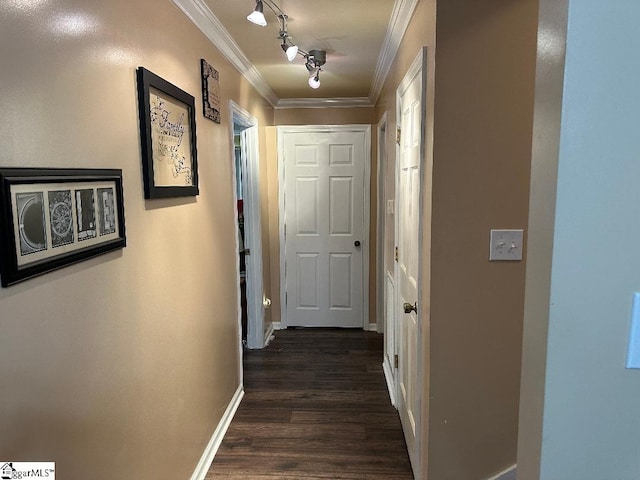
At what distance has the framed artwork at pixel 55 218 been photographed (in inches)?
34.1

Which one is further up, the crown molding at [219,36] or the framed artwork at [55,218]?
the crown molding at [219,36]

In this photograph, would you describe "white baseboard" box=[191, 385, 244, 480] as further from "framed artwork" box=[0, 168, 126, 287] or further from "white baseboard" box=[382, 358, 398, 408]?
"framed artwork" box=[0, 168, 126, 287]

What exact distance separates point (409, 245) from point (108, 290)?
1513 mm

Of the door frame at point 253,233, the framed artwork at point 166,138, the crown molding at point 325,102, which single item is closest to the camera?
the framed artwork at point 166,138

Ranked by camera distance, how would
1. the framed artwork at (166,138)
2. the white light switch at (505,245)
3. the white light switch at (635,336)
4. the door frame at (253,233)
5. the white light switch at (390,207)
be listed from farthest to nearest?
the door frame at (253,233) < the white light switch at (390,207) < the white light switch at (505,245) < the framed artwork at (166,138) < the white light switch at (635,336)

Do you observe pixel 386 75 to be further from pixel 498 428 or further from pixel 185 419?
pixel 185 419

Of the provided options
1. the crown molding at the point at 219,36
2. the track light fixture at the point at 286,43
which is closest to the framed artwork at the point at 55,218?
the track light fixture at the point at 286,43

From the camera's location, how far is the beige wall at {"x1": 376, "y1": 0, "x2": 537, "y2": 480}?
1.55 metres

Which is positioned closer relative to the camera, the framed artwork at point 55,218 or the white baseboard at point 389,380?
the framed artwork at point 55,218

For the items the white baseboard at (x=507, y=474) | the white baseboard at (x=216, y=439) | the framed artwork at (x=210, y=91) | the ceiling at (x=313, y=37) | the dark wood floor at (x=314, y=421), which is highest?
the ceiling at (x=313, y=37)

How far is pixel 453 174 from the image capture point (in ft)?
5.30

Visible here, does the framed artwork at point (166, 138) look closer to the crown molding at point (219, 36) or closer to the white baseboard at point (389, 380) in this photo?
the crown molding at point (219, 36)

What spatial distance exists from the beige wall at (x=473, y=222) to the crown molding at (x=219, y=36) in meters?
1.07

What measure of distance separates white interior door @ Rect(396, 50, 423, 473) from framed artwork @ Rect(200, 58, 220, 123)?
1.08 metres
